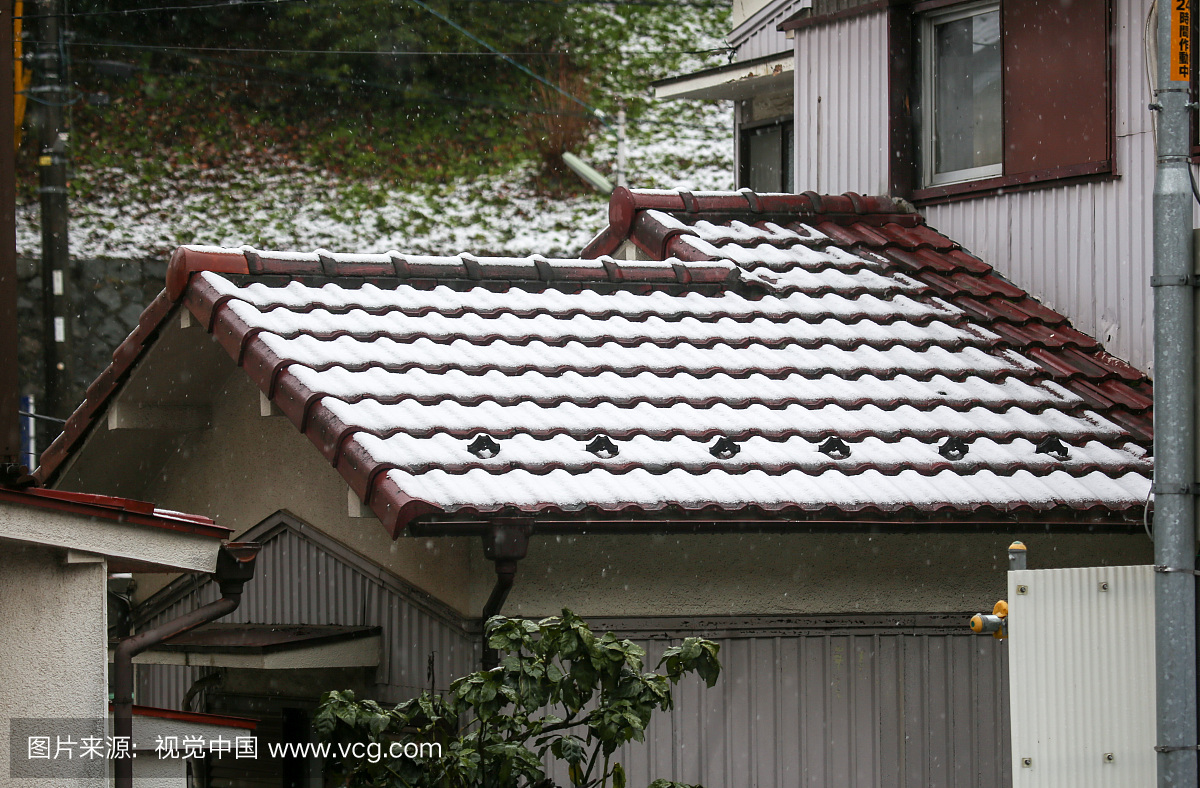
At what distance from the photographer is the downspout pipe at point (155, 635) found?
19.9 ft

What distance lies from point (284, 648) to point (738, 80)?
28.4ft

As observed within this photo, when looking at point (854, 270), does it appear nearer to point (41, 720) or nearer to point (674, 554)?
point (674, 554)

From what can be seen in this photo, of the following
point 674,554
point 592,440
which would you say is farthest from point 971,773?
point 592,440

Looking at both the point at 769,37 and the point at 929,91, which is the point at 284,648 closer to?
the point at 929,91

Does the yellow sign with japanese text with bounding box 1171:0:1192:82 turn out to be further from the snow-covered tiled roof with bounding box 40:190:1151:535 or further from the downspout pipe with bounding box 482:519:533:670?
the downspout pipe with bounding box 482:519:533:670

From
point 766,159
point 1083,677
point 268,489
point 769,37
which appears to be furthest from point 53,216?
point 1083,677

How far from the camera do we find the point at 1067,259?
9367 mm

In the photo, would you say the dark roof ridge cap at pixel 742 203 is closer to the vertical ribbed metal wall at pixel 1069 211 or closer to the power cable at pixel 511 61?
the vertical ribbed metal wall at pixel 1069 211

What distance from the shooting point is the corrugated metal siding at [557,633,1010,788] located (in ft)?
23.4

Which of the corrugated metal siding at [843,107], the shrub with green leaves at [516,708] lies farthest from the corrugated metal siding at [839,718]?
the corrugated metal siding at [843,107]

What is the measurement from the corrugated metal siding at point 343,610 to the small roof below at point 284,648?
12 centimetres

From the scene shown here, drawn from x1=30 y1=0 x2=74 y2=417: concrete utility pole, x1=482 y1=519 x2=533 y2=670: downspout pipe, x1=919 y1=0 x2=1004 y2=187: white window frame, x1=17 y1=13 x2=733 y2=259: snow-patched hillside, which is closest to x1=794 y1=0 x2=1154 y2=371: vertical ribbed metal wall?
x1=919 y1=0 x2=1004 y2=187: white window frame

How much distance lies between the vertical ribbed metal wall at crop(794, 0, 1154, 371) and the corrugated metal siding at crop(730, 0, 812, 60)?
10.8ft

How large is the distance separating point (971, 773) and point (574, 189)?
20151 mm
